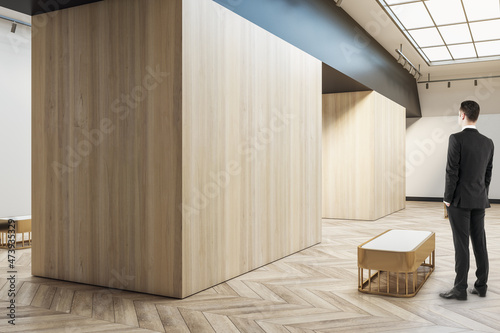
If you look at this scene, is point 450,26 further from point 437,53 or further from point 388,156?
point 388,156

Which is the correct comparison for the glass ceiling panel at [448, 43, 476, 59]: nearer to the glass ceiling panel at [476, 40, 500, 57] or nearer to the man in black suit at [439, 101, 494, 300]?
the glass ceiling panel at [476, 40, 500, 57]

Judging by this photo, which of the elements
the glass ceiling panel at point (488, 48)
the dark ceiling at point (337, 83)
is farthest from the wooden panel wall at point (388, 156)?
the glass ceiling panel at point (488, 48)

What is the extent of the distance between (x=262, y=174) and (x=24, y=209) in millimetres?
5006

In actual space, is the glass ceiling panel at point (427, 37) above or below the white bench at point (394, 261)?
above

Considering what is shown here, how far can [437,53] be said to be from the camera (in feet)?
37.9

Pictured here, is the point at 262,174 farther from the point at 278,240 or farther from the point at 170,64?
the point at 170,64

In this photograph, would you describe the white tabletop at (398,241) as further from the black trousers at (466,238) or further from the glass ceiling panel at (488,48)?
the glass ceiling panel at (488,48)

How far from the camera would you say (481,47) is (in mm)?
10930

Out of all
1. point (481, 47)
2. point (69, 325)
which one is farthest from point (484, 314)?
point (481, 47)

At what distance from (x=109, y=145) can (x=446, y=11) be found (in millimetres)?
6674

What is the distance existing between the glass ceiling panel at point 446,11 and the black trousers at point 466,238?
515cm

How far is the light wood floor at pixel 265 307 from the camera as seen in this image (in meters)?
3.45

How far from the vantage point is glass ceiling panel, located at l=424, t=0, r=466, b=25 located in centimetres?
809

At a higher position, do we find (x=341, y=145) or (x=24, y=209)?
(x=341, y=145)
